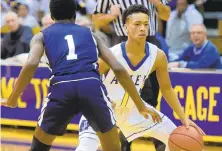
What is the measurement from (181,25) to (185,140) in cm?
525

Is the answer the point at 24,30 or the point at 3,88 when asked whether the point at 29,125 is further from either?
the point at 24,30

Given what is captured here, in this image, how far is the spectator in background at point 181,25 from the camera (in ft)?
35.4

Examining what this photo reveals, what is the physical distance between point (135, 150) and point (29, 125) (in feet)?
7.09

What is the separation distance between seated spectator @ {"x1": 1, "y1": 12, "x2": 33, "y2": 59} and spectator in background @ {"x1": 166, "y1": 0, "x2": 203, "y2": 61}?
2.30m

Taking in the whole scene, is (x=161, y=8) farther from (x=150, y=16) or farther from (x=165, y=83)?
(x=165, y=83)

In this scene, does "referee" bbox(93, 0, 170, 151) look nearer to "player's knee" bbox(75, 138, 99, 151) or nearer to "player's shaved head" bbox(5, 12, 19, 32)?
"player's knee" bbox(75, 138, 99, 151)

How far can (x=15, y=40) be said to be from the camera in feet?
35.4

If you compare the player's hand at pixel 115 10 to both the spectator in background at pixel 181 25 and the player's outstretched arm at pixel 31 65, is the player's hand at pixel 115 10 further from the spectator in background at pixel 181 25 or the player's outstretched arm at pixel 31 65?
the spectator in background at pixel 181 25

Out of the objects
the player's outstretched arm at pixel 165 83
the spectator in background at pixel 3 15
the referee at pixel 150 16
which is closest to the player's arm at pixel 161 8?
the referee at pixel 150 16

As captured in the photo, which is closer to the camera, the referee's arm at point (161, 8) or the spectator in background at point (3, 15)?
the referee's arm at point (161, 8)

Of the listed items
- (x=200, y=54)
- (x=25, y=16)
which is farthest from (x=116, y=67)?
(x=25, y=16)

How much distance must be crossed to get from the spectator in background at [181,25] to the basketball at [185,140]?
15.4ft

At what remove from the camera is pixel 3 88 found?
33.2 feet

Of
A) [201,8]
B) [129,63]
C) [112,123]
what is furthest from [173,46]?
[112,123]
